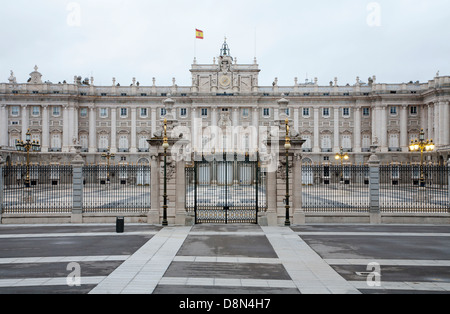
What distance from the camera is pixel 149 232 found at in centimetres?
1816

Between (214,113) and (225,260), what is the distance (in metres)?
69.3

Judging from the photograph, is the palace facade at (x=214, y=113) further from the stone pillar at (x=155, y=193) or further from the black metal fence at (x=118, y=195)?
the stone pillar at (x=155, y=193)

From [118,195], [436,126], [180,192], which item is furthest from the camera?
[436,126]

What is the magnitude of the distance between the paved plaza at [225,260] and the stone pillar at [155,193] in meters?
1.46

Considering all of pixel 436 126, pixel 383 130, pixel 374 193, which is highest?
pixel 436 126

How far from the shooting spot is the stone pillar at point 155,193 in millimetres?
20609

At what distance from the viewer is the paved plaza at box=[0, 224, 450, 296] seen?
10.1 m

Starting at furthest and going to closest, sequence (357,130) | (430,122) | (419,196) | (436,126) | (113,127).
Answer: (113,127) < (357,130) < (430,122) < (436,126) < (419,196)

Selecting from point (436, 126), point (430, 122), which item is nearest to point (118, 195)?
point (436, 126)

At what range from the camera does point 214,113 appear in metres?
81.0

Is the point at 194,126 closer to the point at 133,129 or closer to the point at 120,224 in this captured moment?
the point at 133,129

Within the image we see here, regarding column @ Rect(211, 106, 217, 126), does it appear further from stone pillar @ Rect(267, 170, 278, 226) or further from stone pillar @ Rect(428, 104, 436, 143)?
stone pillar @ Rect(267, 170, 278, 226)

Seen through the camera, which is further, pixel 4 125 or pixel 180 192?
pixel 4 125
